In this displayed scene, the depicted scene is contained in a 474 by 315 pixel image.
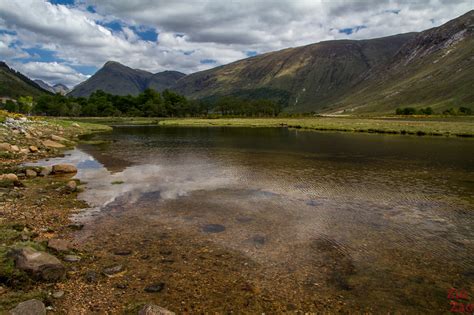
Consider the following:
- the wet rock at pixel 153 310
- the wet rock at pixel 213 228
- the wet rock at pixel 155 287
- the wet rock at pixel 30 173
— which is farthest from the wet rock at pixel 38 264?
the wet rock at pixel 30 173

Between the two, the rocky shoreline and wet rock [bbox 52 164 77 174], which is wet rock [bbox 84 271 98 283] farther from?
wet rock [bbox 52 164 77 174]

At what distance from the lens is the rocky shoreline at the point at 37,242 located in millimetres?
9875

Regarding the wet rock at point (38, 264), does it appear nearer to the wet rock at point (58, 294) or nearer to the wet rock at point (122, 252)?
the wet rock at point (58, 294)

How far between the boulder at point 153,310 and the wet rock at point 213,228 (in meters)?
7.29

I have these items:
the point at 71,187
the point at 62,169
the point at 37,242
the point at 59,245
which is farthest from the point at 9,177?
the point at 59,245

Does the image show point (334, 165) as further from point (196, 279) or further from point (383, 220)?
point (196, 279)

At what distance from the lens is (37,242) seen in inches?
535

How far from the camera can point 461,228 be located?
17.6 metres

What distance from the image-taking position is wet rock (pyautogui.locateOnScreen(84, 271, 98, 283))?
37.7 feet

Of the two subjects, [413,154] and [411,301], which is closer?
[411,301]

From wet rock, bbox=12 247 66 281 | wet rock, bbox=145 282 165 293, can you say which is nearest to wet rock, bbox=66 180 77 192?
wet rock, bbox=12 247 66 281

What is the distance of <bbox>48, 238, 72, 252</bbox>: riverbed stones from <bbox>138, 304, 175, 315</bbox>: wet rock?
5894 millimetres

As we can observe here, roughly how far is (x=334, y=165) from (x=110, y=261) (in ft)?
98.2

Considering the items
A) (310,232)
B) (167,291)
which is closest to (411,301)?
(310,232)
